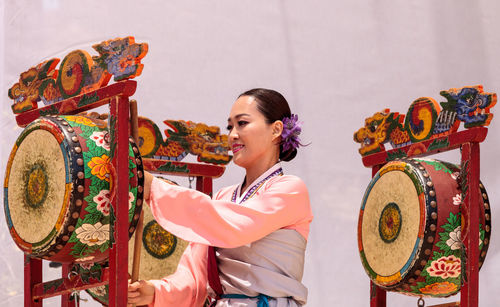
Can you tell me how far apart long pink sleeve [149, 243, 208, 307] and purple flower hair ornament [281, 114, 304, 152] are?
0.44 meters

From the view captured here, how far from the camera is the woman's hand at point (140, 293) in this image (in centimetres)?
231

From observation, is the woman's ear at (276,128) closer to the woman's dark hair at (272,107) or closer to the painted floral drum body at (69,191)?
the woman's dark hair at (272,107)

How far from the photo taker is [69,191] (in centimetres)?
221

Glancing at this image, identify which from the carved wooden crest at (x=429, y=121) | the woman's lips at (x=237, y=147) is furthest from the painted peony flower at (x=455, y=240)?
the woman's lips at (x=237, y=147)

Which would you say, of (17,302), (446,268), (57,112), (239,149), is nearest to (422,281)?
(446,268)

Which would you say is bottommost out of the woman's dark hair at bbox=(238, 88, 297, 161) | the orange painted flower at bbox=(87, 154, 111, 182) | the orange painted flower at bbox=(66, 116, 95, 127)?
the orange painted flower at bbox=(87, 154, 111, 182)

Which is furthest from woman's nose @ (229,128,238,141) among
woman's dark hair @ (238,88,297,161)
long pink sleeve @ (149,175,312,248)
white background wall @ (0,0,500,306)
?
white background wall @ (0,0,500,306)

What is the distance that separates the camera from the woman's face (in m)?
2.54

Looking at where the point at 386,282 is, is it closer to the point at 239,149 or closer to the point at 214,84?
the point at 239,149

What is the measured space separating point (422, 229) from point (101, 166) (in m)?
1.25

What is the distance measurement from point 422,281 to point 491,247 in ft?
7.37

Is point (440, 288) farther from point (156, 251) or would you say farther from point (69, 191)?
point (69, 191)

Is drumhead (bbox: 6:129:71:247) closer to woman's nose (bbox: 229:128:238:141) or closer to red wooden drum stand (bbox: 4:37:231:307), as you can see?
red wooden drum stand (bbox: 4:37:231:307)

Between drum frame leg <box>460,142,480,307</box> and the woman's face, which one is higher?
the woman's face
